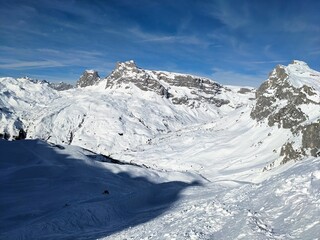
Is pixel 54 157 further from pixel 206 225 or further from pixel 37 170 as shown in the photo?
pixel 206 225

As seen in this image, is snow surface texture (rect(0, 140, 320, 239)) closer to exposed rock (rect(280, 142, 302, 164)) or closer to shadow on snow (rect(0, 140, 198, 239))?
shadow on snow (rect(0, 140, 198, 239))

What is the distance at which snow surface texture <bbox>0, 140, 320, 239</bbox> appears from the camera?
58.1ft

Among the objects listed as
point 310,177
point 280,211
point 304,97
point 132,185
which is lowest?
point 132,185

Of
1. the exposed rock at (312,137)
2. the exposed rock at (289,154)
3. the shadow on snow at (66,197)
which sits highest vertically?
the exposed rock at (312,137)

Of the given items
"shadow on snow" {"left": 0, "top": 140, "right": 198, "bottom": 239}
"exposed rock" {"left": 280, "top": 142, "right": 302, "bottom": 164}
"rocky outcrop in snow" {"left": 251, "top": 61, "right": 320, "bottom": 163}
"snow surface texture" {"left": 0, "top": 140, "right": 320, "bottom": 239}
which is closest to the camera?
"snow surface texture" {"left": 0, "top": 140, "right": 320, "bottom": 239}

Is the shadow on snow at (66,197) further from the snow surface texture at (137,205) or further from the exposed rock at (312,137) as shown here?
the exposed rock at (312,137)

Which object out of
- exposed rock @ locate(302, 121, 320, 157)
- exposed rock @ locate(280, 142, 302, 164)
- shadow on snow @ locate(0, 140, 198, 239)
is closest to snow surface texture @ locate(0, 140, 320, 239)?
shadow on snow @ locate(0, 140, 198, 239)

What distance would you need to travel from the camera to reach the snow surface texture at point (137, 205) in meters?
17.7

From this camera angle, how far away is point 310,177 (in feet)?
66.4

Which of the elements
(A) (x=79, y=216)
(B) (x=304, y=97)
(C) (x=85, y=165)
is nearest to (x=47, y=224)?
(A) (x=79, y=216)

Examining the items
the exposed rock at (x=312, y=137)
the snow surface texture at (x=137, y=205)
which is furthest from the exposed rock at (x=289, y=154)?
the snow surface texture at (x=137, y=205)

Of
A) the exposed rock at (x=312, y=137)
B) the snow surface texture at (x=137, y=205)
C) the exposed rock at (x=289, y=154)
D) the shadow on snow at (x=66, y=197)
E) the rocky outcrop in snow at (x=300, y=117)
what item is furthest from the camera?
the rocky outcrop in snow at (x=300, y=117)

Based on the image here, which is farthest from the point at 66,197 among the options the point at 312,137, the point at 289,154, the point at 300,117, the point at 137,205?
the point at 300,117

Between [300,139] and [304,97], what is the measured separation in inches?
2354
